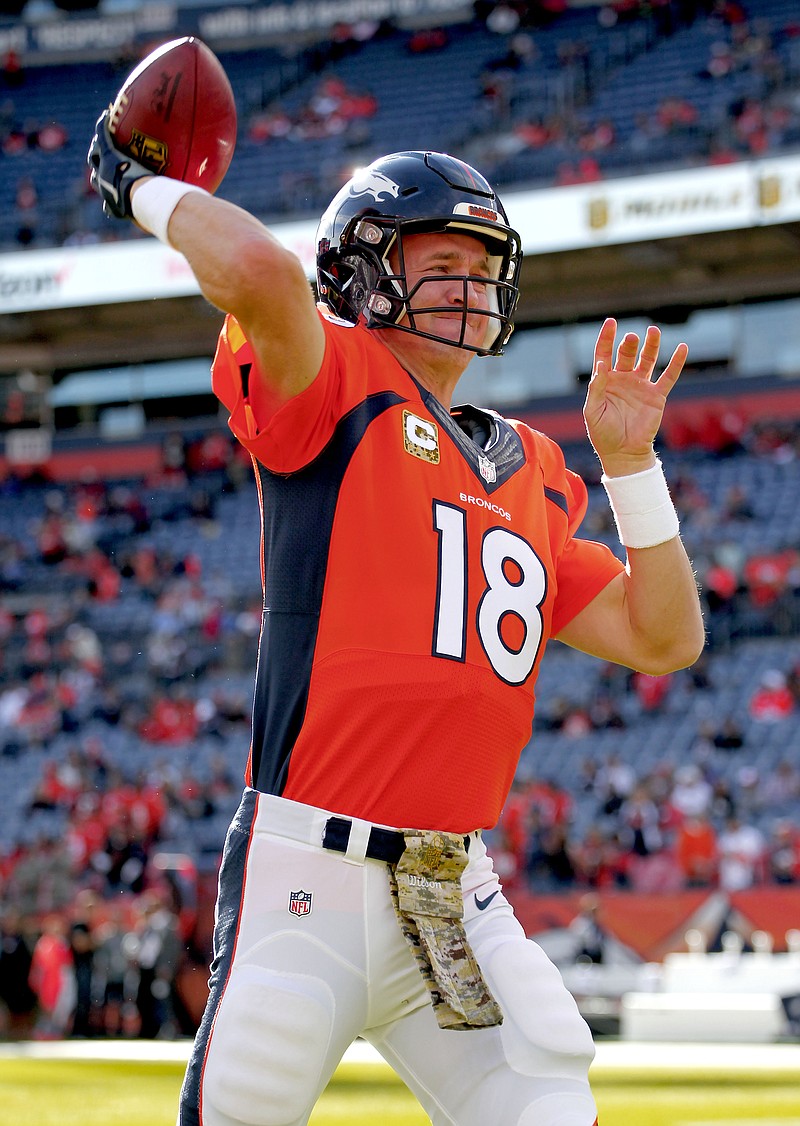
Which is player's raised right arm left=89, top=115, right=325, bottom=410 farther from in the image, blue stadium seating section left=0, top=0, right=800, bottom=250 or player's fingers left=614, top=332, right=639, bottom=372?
blue stadium seating section left=0, top=0, right=800, bottom=250

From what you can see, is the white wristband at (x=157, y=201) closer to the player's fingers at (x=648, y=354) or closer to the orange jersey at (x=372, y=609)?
the orange jersey at (x=372, y=609)

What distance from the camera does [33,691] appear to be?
780 inches

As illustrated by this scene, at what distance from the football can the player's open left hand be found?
76 cm

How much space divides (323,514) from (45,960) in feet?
40.8

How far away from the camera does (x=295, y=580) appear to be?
255cm

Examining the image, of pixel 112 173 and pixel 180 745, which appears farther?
pixel 180 745

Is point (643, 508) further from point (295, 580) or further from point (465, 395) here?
point (465, 395)

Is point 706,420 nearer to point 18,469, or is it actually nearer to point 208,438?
point 208,438

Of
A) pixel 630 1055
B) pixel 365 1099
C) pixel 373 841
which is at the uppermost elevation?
pixel 373 841

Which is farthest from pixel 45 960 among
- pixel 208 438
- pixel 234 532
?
pixel 208 438

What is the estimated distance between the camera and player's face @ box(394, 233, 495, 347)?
110 inches

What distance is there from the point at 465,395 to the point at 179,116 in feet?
62.7

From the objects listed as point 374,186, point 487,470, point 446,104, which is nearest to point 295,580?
point 487,470

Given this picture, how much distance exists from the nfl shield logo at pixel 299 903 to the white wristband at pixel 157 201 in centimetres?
100
